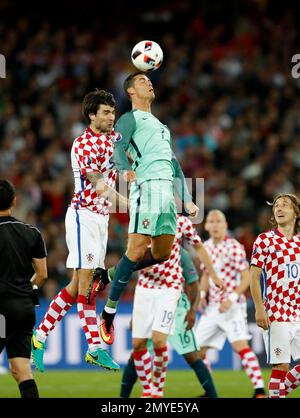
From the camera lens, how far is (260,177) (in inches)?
752

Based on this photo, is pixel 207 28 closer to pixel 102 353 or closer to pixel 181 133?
pixel 181 133

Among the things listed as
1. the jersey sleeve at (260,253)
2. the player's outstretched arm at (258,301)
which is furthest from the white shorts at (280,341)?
the jersey sleeve at (260,253)

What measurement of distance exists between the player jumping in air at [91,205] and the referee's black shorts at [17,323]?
3.19 ft

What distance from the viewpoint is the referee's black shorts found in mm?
8617

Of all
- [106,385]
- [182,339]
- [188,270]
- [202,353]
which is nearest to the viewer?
[188,270]

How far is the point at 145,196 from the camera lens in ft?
31.2

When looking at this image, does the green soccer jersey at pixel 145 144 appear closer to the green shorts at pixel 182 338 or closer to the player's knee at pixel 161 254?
the player's knee at pixel 161 254

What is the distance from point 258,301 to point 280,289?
432 millimetres

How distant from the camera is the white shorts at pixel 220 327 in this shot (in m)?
12.8

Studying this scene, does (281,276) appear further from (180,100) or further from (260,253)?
(180,100)

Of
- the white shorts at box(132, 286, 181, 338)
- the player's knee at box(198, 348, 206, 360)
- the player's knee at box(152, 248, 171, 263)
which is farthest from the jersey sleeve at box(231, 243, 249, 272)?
the player's knee at box(152, 248, 171, 263)

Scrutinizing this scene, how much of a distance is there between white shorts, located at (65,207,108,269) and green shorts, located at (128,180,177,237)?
14.6 inches

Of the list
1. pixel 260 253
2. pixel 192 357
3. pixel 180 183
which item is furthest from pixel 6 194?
pixel 192 357

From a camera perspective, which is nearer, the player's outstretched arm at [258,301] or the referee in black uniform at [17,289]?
the referee in black uniform at [17,289]
